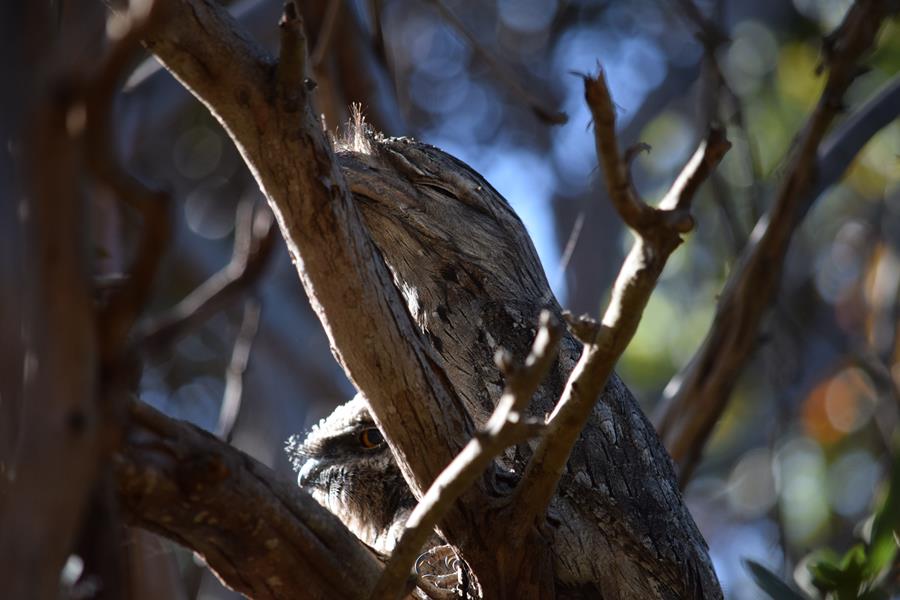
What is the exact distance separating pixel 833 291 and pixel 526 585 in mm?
7484

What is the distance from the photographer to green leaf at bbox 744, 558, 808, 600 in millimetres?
2949

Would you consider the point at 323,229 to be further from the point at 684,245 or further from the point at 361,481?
the point at 684,245

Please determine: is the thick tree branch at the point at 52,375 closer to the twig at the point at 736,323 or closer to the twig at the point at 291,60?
the twig at the point at 291,60

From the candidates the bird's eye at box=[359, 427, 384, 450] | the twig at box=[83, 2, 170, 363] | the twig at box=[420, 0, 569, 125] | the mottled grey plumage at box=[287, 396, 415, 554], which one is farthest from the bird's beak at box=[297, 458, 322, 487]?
the twig at box=[83, 2, 170, 363]

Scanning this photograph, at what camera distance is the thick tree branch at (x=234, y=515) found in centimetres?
190

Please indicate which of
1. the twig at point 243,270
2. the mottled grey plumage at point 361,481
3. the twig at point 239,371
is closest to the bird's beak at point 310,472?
the mottled grey plumage at point 361,481

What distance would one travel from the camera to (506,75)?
13.8 ft

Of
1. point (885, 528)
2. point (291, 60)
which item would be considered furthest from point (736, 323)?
point (291, 60)

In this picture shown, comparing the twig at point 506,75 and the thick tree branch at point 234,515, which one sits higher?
the twig at point 506,75

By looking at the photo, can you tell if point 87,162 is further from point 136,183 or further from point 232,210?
point 232,210

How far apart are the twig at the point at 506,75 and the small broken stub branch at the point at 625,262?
1618mm

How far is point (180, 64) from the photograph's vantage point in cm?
215

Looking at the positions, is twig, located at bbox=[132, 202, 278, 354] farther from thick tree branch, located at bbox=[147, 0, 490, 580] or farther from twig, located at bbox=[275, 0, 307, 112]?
twig, located at bbox=[275, 0, 307, 112]

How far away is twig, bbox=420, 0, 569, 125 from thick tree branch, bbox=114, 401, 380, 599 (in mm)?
1812
